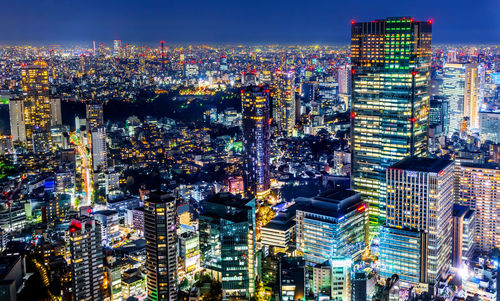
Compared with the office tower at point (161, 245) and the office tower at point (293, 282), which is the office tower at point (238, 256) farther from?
the office tower at point (161, 245)

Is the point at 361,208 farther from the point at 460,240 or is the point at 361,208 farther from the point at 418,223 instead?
the point at 460,240

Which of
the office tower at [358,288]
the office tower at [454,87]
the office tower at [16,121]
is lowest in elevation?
the office tower at [358,288]

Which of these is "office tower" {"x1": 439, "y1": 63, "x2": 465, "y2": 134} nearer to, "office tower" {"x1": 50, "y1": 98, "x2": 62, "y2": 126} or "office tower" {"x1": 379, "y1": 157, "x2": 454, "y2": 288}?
"office tower" {"x1": 379, "y1": 157, "x2": 454, "y2": 288}

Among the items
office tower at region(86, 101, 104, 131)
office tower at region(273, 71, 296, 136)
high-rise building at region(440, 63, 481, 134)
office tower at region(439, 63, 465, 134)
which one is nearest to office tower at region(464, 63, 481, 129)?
high-rise building at region(440, 63, 481, 134)

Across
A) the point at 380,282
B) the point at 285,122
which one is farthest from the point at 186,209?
the point at 285,122

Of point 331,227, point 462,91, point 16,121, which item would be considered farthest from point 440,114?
point 16,121

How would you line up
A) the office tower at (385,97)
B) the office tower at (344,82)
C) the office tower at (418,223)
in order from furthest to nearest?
the office tower at (344,82), the office tower at (385,97), the office tower at (418,223)

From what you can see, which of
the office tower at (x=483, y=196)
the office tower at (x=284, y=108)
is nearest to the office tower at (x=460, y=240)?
the office tower at (x=483, y=196)

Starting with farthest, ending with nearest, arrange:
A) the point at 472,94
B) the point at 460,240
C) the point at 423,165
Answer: the point at 472,94
the point at 460,240
the point at 423,165
